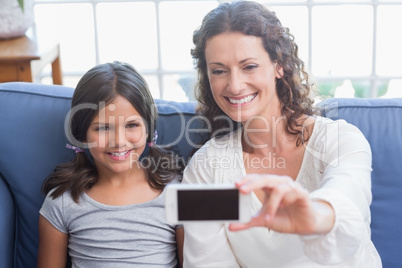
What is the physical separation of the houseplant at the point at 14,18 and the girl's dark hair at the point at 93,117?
77 centimetres

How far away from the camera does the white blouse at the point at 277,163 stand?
1284mm

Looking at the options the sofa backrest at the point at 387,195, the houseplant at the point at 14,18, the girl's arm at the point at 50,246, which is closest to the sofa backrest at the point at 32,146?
the girl's arm at the point at 50,246

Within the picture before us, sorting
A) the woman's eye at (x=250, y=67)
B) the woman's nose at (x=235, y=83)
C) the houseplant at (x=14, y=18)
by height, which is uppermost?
the houseplant at (x=14, y=18)

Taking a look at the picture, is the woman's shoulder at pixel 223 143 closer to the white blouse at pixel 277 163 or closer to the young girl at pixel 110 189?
the white blouse at pixel 277 163

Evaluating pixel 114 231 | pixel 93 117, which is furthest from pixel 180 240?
pixel 93 117

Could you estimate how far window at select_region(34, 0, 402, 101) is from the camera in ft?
8.93

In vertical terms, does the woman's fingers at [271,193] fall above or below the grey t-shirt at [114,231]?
above

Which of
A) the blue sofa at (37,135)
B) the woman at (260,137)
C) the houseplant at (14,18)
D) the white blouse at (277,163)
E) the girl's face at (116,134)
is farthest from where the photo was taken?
the houseplant at (14,18)

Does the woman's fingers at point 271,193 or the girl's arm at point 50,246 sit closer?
the woman's fingers at point 271,193

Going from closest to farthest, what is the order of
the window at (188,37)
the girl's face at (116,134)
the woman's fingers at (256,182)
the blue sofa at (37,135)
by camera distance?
the woman's fingers at (256,182) → the girl's face at (116,134) → the blue sofa at (37,135) → the window at (188,37)

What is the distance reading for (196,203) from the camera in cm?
98

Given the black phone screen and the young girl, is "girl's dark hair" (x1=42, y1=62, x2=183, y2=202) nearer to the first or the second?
the young girl

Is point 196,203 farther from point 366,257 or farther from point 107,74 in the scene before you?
point 107,74

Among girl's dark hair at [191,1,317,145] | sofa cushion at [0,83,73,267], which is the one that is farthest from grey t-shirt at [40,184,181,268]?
girl's dark hair at [191,1,317,145]
